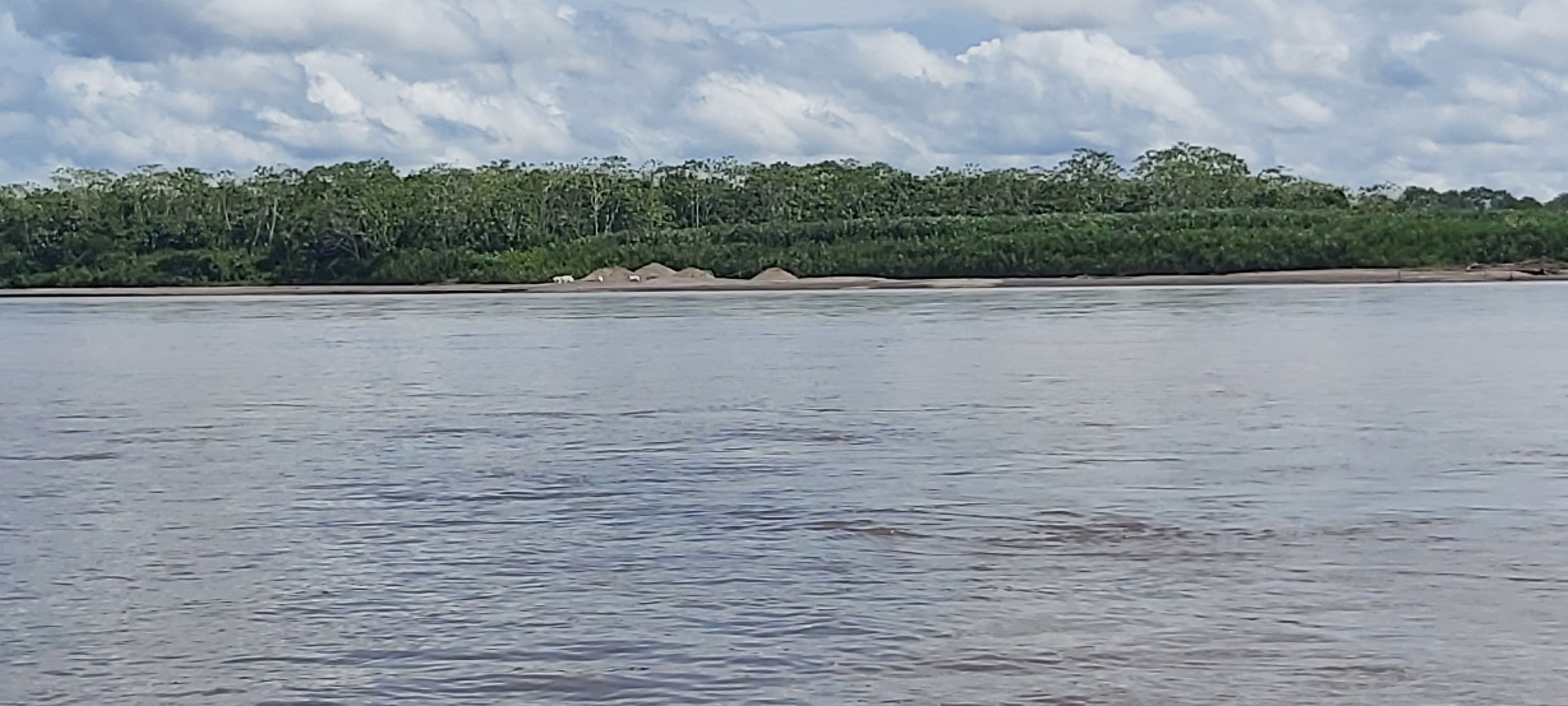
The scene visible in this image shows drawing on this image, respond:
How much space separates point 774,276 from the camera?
3964 inches

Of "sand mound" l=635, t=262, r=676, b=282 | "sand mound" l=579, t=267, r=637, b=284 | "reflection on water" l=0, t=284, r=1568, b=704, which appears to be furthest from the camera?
"sand mound" l=635, t=262, r=676, b=282

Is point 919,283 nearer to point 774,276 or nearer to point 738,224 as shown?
point 774,276

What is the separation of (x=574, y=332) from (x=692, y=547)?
36.1m

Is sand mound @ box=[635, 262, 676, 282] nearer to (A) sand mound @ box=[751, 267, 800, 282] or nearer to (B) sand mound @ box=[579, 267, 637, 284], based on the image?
(B) sand mound @ box=[579, 267, 637, 284]

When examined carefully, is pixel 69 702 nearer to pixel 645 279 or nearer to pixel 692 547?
pixel 692 547

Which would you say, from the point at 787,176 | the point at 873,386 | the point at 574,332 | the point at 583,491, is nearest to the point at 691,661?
the point at 583,491

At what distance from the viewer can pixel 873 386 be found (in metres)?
27.5

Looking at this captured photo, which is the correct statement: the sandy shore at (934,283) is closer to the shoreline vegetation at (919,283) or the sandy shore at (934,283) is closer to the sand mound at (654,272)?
the shoreline vegetation at (919,283)

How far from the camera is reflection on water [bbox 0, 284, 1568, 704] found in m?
9.72

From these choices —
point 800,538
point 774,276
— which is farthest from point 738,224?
point 800,538

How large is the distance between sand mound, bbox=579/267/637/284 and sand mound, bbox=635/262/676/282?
44 centimetres

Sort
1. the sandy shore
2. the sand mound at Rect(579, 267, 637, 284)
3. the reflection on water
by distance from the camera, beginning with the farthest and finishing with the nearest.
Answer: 1. the sand mound at Rect(579, 267, 637, 284)
2. the sandy shore
3. the reflection on water

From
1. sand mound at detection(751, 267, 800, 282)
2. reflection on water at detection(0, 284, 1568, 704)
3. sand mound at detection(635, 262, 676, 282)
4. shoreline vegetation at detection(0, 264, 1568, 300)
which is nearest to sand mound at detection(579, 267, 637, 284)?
shoreline vegetation at detection(0, 264, 1568, 300)

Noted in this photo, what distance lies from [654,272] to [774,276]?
5607 mm
